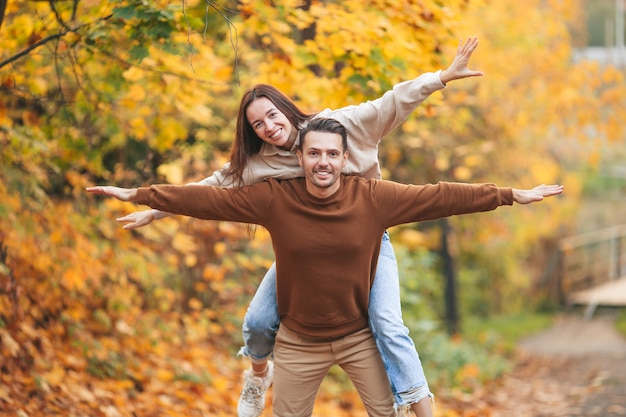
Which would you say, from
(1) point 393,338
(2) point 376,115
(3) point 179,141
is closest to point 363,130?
(2) point 376,115

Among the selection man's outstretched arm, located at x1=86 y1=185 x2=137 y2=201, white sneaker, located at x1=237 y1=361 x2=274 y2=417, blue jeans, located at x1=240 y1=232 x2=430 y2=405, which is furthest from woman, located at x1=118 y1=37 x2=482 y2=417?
white sneaker, located at x1=237 y1=361 x2=274 y2=417

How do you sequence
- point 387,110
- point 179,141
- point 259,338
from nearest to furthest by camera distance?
point 387,110, point 259,338, point 179,141

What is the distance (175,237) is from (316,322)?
12.0ft

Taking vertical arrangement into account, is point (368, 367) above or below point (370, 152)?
below

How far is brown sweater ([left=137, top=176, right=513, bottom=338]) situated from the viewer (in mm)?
3367

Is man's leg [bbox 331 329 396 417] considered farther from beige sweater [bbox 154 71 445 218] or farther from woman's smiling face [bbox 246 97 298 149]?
woman's smiling face [bbox 246 97 298 149]

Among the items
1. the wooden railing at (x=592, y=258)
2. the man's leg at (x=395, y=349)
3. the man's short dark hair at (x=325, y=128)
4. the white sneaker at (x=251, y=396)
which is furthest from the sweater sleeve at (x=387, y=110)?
the wooden railing at (x=592, y=258)

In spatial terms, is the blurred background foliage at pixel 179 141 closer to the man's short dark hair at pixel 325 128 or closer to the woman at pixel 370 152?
the woman at pixel 370 152

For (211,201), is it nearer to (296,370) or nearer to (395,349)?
(296,370)

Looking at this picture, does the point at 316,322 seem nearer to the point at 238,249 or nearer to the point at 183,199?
the point at 183,199

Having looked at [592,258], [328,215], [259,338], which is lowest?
[592,258]

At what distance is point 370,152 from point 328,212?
452 mm

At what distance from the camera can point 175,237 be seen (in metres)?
7.00

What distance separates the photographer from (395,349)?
349cm
